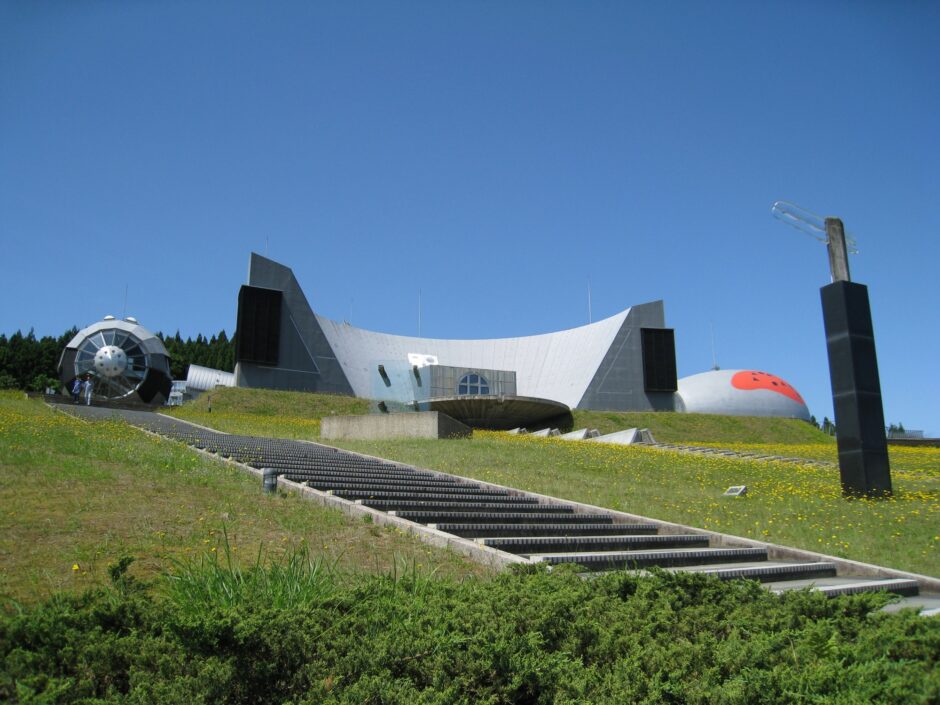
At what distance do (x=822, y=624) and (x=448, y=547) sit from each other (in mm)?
3590

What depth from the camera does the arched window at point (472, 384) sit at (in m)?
36.2

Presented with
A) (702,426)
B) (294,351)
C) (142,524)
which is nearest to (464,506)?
(142,524)

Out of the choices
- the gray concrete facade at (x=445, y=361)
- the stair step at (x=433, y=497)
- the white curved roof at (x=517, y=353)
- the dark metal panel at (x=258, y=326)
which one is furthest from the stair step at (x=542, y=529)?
the white curved roof at (x=517, y=353)

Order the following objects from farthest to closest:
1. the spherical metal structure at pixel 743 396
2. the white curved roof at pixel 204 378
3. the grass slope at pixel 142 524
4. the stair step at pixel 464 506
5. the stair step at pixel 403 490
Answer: the spherical metal structure at pixel 743 396
the white curved roof at pixel 204 378
the stair step at pixel 403 490
the stair step at pixel 464 506
the grass slope at pixel 142 524

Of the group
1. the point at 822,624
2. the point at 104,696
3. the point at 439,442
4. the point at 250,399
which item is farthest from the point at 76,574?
the point at 250,399

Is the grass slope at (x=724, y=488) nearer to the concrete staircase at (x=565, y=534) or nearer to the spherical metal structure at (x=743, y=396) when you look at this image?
the concrete staircase at (x=565, y=534)

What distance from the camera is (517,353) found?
48.3 meters

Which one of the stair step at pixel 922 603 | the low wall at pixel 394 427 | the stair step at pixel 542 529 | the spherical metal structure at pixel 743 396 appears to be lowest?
the stair step at pixel 922 603

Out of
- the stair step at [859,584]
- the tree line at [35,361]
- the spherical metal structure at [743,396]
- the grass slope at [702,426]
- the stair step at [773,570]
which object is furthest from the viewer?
the tree line at [35,361]

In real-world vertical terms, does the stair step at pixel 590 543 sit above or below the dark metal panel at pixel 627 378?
below

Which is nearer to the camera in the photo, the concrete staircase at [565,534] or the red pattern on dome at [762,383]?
the concrete staircase at [565,534]

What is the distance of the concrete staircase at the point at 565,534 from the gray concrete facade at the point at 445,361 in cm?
1742

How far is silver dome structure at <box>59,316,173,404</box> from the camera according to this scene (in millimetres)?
35156

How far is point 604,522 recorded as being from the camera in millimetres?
9070
